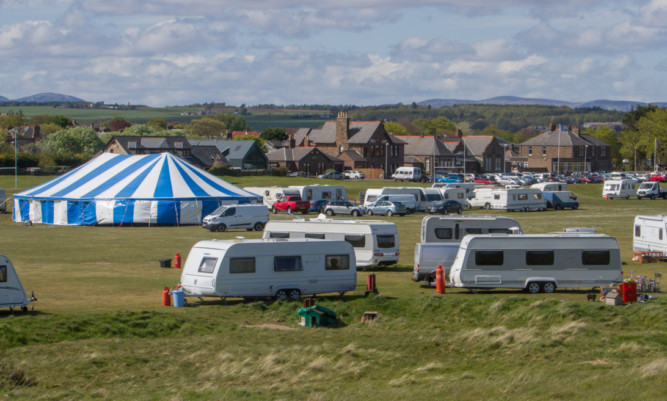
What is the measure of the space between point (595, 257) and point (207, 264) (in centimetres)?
1123

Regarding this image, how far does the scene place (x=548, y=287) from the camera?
24.0m

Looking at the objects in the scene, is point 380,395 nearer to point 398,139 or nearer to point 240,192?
point 240,192

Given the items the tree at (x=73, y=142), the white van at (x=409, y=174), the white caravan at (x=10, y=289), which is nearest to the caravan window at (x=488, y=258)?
the white caravan at (x=10, y=289)

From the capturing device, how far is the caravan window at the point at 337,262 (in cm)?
2305

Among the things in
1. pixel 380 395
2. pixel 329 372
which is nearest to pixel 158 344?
pixel 329 372

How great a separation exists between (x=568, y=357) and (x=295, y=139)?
367 feet

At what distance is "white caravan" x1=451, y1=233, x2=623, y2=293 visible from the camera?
78.0 feet

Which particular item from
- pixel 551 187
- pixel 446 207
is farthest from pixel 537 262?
pixel 551 187

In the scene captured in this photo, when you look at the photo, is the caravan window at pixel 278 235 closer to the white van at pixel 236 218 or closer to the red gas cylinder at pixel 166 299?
the red gas cylinder at pixel 166 299

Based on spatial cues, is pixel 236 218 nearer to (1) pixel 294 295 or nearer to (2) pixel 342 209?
(2) pixel 342 209

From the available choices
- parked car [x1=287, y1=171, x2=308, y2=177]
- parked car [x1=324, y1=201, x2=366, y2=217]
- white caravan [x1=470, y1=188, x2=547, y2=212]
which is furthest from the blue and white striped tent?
parked car [x1=287, y1=171, x2=308, y2=177]

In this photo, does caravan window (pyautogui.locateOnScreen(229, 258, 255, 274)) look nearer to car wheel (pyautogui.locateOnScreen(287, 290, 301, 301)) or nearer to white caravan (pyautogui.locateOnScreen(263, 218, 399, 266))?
car wheel (pyautogui.locateOnScreen(287, 290, 301, 301))

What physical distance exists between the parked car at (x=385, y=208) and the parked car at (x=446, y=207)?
3149 millimetres

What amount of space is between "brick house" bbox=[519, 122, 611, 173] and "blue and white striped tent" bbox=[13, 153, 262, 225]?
7808 cm
